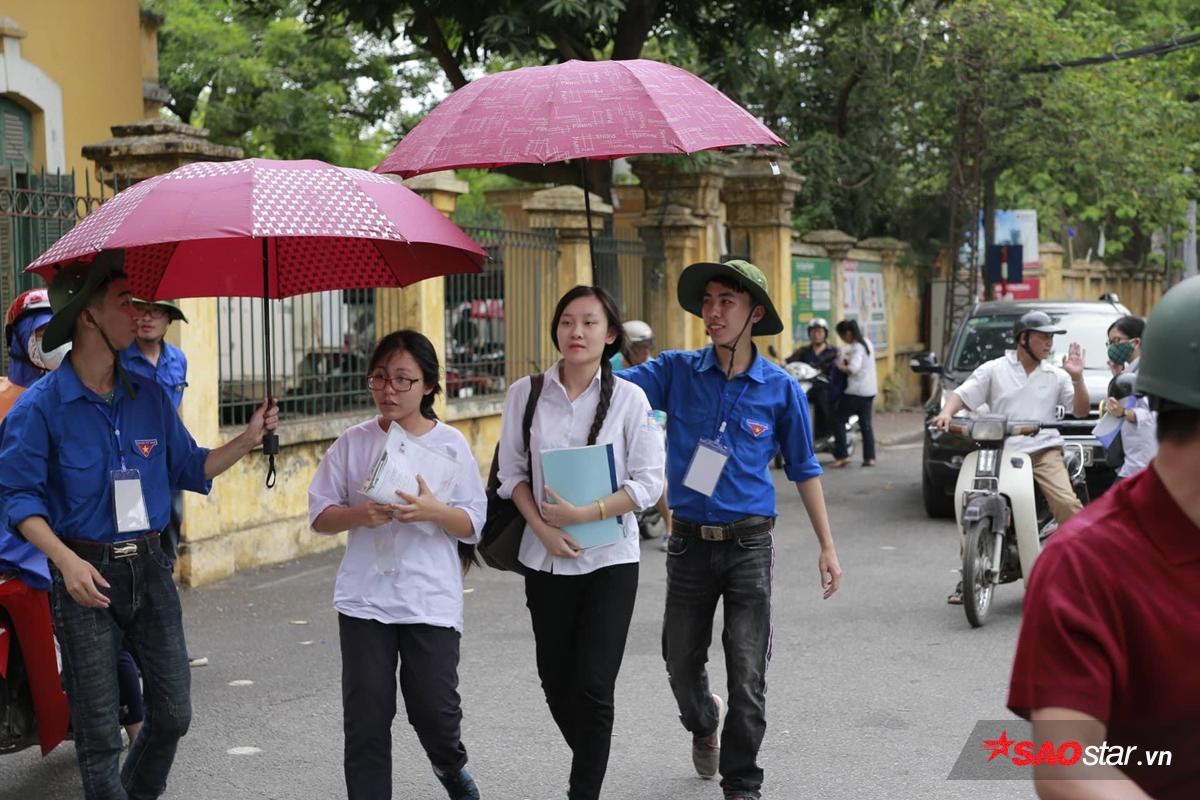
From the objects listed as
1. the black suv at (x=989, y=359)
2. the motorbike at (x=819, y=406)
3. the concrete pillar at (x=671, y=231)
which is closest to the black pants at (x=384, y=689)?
the black suv at (x=989, y=359)

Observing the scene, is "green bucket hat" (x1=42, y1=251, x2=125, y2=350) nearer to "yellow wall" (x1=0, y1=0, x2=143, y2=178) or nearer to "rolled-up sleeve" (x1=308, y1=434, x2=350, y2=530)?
"rolled-up sleeve" (x1=308, y1=434, x2=350, y2=530)

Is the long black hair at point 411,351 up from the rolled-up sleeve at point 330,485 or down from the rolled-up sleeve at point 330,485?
up

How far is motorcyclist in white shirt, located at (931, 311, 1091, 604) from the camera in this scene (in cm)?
857

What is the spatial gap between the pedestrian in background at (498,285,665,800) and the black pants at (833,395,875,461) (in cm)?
1162

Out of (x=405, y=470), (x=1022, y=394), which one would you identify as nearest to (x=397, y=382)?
(x=405, y=470)

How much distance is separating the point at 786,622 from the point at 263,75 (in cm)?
1574

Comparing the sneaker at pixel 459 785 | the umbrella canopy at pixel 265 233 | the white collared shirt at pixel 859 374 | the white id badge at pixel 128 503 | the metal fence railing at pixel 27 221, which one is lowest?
the sneaker at pixel 459 785

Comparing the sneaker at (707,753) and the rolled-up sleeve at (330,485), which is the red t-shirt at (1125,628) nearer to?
the rolled-up sleeve at (330,485)

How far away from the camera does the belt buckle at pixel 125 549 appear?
430 centimetres

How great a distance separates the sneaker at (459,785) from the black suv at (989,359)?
287 inches

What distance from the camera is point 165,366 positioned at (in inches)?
263

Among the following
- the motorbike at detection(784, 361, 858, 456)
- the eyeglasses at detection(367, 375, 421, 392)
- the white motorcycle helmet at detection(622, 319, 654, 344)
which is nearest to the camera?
the eyeglasses at detection(367, 375, 421, 392)

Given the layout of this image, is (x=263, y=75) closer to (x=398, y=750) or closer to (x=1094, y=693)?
(x=398, y=750)

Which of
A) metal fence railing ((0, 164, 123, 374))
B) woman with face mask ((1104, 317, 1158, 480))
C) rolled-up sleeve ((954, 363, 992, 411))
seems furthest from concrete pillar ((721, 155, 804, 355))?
metal fence railing ((0, 164, 123, 374))
